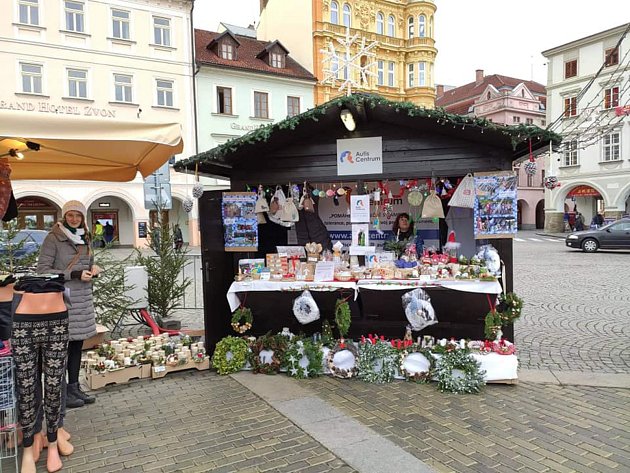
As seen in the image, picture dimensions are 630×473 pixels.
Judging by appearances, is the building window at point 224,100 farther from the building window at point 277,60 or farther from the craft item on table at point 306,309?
the craft item on table at point 306,309

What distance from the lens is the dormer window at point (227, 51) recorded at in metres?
28.5

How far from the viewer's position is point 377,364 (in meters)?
5.08

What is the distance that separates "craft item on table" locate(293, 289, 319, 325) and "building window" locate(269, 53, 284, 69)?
27740 mm

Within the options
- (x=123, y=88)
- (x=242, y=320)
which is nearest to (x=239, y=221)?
(x=242, y=320)

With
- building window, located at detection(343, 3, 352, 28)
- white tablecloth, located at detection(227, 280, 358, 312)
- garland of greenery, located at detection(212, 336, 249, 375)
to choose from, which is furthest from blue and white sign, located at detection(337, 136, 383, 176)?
building window, located at detection(343, 3, 352, 28)

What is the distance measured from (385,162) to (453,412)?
2794 millimetres

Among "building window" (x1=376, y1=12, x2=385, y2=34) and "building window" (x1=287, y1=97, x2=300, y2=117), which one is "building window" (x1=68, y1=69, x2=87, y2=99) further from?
"building window" (x1=376, y1=12, x2=385, y2=34)

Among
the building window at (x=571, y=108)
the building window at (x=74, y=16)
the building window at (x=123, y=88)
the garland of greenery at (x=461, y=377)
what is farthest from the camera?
the building window at (x=123, y=88)

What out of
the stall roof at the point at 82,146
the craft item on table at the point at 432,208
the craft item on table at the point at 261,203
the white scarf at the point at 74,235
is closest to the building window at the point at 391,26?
the craft item on table at the point at 432,208

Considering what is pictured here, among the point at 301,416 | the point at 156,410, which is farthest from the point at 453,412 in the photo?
the point at 156,410

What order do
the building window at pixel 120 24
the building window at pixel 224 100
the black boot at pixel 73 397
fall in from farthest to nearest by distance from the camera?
the building window at pixel 224 100 → the building window at pixel 120 24 → the black boot at pixel 73 397

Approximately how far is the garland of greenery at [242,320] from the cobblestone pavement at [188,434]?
2.40 feet

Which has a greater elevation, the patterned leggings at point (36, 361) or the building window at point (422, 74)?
the building window at point (422, 74)

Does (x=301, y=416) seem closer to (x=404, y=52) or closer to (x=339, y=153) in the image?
(x=339, y=153)
